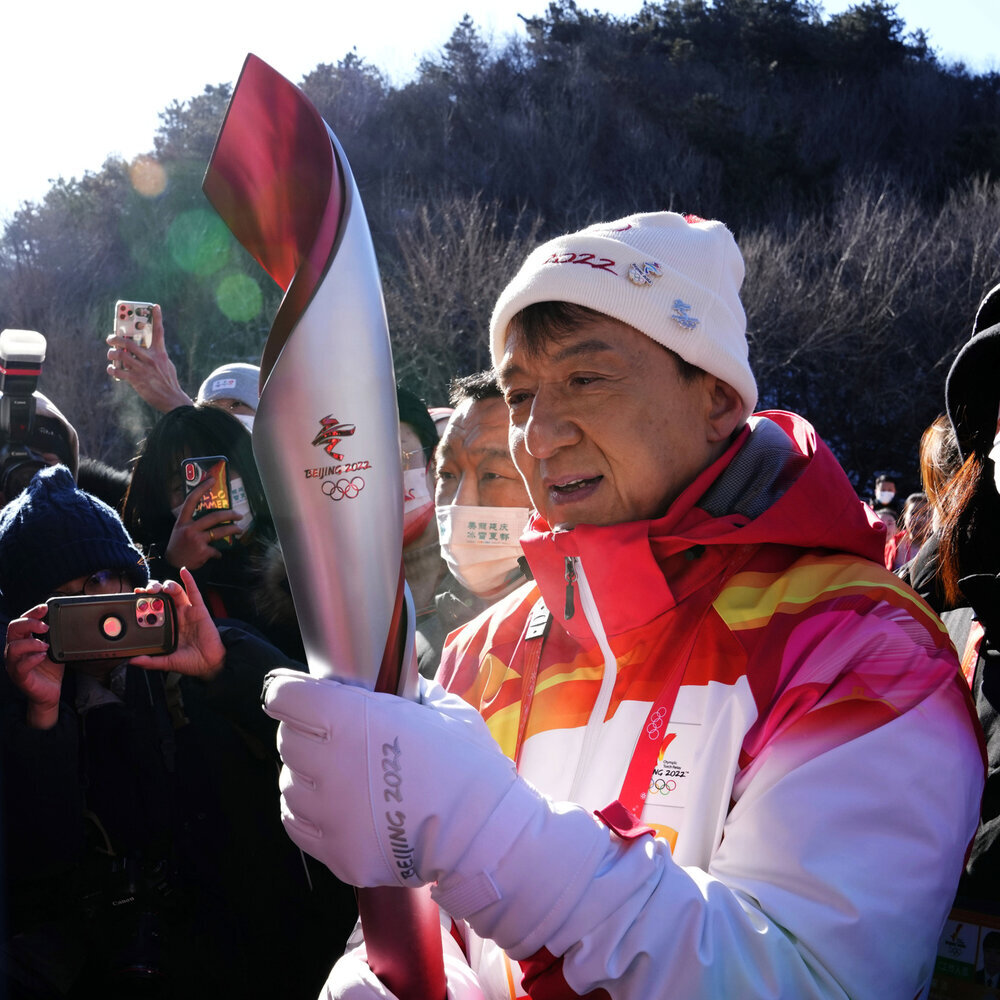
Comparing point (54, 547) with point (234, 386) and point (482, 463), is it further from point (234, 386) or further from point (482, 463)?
point (234, 386)

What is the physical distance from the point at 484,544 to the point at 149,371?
1.63 metres

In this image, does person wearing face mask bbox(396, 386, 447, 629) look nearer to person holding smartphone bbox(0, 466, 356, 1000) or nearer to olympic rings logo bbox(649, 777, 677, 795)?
person holding smartphone bbox(0, 466, 356, 1000)

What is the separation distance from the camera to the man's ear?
1597 mm

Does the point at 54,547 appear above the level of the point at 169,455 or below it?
below

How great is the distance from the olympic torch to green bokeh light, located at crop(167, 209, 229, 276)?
72.8 feet

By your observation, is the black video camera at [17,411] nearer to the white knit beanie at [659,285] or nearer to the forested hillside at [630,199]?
the white knit beanie at [659,285]

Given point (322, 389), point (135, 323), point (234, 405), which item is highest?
point (135, 323)

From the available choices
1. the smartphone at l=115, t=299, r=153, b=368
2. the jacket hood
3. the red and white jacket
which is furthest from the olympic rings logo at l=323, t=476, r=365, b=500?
the smartphone at l=115, t=299, r=153, b=368

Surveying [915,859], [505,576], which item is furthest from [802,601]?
[505,576]

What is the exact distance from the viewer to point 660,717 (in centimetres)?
137

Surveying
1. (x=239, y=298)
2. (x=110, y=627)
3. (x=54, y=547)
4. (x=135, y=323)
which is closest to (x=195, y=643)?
(x=110, y=627)

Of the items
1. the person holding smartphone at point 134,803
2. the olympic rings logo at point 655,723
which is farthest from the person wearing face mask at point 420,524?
the olympic rings logo at point 655,723

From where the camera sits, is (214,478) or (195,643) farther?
(214,478)

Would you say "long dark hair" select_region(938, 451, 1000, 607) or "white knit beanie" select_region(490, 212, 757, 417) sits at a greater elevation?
"white knit beanie" select_region(490, 212, 757, 417)
